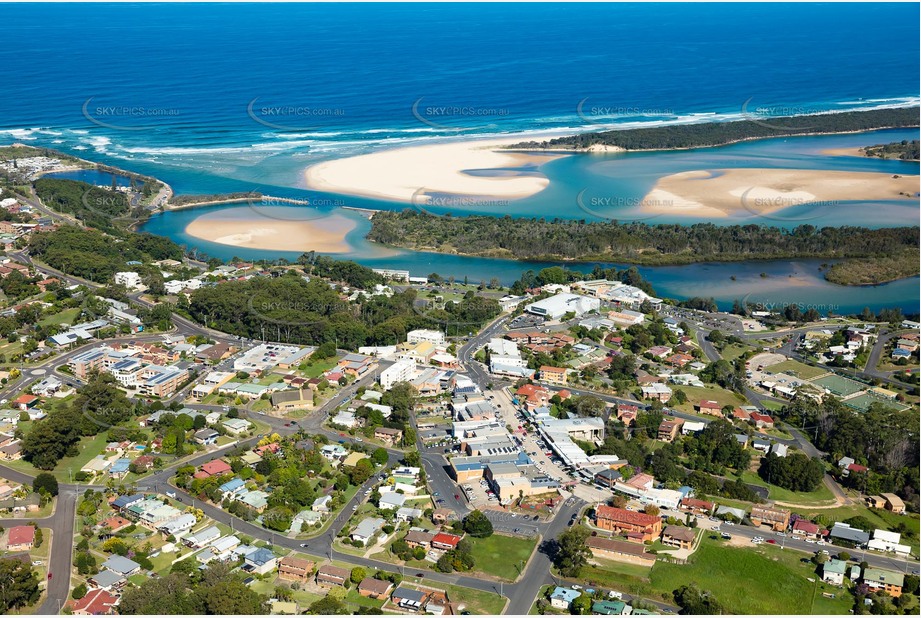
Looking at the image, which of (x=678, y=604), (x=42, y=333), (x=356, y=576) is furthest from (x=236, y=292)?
(x=678, y=604)

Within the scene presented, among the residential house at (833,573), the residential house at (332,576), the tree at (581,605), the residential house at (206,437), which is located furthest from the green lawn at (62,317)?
the residential house at (833,573)

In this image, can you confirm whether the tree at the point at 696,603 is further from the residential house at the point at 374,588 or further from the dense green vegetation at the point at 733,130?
the dense green vegetation at the point at 733,130

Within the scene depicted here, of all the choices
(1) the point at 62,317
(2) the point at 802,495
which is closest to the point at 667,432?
(2) the point at 802,495

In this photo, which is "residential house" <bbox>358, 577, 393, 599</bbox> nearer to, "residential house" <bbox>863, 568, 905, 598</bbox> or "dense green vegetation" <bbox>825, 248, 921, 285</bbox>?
"residential house" <bbox>863, 568, 905, 598</bbox>

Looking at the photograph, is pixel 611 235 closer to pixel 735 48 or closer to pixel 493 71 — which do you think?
pixel 493 71

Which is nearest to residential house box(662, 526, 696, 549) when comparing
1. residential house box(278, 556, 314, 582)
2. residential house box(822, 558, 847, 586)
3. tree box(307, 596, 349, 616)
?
residential house box(822, 558, 847, 586)

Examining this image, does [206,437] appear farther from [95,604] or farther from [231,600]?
[231,600]

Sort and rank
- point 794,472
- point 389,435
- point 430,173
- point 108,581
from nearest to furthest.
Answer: point 108,581
point 794,472
point 389,435
point 430,173
